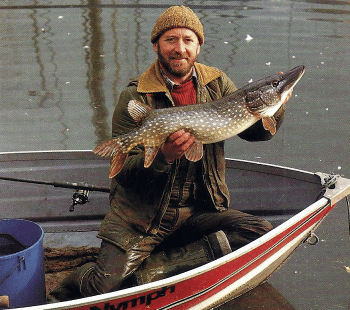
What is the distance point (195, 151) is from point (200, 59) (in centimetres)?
756

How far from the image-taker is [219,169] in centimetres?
338

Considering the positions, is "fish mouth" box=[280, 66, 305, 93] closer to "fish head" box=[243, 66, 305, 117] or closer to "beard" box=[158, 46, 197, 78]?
"fish head" box=[243, 66, 305, 117]

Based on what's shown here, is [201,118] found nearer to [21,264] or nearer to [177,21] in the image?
[177,21]

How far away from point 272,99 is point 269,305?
63.0 inches

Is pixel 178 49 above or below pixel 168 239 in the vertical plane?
above

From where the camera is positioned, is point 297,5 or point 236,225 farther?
point 297,5

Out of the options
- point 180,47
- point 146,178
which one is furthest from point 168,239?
point 180,47

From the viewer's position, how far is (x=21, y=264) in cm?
305

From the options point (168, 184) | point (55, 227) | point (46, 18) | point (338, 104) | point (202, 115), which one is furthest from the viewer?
point (46, 18)

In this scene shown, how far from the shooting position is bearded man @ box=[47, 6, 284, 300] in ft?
10.2

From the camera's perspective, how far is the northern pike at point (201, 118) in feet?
9.14

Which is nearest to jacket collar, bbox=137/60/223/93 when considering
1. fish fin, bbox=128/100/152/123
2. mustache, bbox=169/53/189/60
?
mustache, bbox=169/53/189/60

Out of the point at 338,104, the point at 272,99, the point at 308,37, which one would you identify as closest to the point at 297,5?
the point at 308,37

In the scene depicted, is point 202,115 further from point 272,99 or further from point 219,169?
point 219,169
